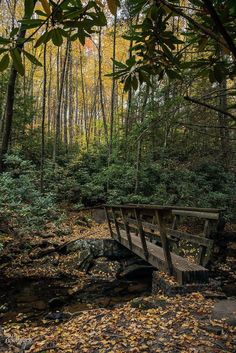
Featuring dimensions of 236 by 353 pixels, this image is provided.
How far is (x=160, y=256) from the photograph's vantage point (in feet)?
19.0

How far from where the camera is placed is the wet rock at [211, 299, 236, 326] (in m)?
3.77

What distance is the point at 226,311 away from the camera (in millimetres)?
4004

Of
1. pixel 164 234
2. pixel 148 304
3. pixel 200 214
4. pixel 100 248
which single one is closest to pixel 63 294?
pixel 148 304

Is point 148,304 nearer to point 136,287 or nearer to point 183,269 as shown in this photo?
point 183,269

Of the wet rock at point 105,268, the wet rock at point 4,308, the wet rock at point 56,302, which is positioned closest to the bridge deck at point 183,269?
the wet rock at point 56,302

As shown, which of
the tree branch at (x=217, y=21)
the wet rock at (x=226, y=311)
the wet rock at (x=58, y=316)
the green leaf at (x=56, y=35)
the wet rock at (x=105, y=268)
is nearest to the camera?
the tree branch at (x=217, y=21)

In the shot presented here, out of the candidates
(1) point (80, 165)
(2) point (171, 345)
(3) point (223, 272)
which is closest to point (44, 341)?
(2) point (171, 345)

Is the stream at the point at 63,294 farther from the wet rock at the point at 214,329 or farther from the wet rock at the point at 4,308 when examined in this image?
the wet rock at the point at 214,329

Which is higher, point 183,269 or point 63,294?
point 183,269

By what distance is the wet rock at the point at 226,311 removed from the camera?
377 centimetres

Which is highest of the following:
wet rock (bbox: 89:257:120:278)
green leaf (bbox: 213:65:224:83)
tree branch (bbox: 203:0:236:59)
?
green leaf (bbox: 213:65:224:83)

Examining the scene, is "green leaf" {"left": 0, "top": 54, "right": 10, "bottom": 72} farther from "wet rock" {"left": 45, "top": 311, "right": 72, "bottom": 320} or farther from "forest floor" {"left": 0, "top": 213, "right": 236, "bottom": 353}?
"wet rock" {"left": 45, "top": 311, "right": 72, "bottom": 320}

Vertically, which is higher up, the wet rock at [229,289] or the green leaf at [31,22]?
the green leaf at [31,22]

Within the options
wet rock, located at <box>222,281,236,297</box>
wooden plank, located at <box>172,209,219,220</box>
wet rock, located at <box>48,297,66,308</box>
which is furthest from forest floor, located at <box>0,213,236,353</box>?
wet rock, located at <box>222,281,236,297</box>
